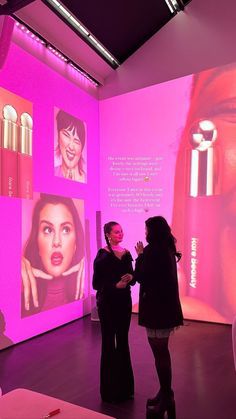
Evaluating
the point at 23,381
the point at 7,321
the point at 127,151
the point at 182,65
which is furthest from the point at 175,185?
the point at 23,381

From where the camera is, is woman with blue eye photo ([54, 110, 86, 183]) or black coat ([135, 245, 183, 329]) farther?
woman with blue eye photo ([54, 110, 86, 183])

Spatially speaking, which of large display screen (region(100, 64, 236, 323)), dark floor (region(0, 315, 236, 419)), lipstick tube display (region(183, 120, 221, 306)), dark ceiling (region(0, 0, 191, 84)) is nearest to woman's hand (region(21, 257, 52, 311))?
dark floor (region(0, 315, 236, 419))

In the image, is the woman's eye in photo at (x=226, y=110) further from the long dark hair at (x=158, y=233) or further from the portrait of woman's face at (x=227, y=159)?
the long dark hair at (x=158, y=233)

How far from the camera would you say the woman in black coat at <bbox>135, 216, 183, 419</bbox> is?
223 centimetres

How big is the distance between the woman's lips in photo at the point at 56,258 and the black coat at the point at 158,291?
8.26ft

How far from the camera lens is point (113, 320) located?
2.58 metres

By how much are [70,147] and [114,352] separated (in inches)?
127

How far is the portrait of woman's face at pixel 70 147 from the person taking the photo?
194 inches

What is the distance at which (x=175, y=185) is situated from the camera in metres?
5.22

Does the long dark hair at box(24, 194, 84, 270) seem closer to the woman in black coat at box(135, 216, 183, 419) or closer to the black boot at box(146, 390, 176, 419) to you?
the woman in black coat at box(135, 216, 183, 419)

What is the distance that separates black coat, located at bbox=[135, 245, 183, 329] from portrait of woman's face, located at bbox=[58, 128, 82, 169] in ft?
9.83

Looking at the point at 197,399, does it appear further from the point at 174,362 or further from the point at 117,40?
the point at 117,40

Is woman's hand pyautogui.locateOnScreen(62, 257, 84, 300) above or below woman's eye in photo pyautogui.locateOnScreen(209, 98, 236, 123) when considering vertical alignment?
below

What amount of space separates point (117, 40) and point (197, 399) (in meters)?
4.93
